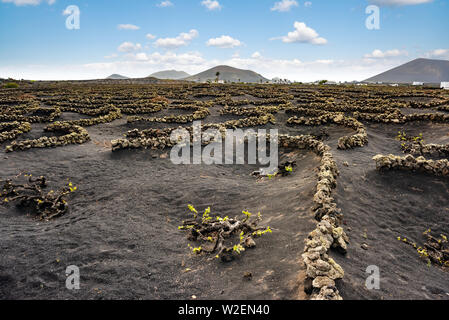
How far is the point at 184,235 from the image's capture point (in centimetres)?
705

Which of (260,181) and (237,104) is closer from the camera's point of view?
(260,181)

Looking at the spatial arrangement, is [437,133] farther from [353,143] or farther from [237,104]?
[237,104]

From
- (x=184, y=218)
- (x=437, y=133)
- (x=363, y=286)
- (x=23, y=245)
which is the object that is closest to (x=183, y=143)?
(x=184, y=218)

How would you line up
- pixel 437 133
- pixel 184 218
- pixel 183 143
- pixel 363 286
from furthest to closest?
pixel 437 133 < pixel 183 143 < pixel 184 218 < pixel 363 286

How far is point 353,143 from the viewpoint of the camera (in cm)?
1286

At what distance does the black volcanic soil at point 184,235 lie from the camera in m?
4.71

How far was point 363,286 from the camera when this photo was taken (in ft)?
Result: 13.4

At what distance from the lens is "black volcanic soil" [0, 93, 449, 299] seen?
4.71m

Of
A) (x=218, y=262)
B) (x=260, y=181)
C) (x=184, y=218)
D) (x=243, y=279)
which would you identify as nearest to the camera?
(x=243, y=279)

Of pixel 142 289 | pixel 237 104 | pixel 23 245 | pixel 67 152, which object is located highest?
pixel 237 104

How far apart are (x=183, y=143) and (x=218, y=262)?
936 cm
